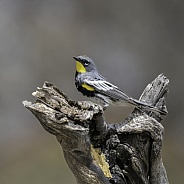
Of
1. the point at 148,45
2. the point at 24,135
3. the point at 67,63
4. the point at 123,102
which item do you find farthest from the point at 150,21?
the point at 123,102

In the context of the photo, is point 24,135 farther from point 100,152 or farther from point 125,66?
point 100,152

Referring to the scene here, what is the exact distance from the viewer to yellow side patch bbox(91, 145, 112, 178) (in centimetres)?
188

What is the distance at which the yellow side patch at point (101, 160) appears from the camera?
188cm

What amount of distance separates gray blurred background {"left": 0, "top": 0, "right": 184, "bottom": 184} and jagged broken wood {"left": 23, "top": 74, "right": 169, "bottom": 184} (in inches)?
73.3

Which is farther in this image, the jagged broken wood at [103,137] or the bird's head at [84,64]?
the bird's head at [84,64]

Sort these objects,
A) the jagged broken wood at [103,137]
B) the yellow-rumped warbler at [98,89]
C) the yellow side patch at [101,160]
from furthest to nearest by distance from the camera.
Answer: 1. the yellow-rumped warbler at [98,89]
2. the yellow side patch at [101,160]
3. the jagged broken wood at [103,137]

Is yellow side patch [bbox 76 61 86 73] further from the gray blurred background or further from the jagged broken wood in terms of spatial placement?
the gray blurred background

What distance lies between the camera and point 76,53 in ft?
13.7

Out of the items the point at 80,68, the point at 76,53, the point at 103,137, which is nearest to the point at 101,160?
the point at 103,137

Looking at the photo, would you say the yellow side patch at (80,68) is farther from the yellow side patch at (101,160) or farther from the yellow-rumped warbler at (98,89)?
the yellow side patch at (101,160)

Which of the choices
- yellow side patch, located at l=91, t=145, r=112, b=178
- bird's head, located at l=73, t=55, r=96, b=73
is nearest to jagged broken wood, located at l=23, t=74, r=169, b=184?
yellow side patch, located at l=91, t=145, r=112, b=178

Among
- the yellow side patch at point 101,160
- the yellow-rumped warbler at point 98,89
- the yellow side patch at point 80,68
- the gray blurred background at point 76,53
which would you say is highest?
the gray blurred background at point 76,53

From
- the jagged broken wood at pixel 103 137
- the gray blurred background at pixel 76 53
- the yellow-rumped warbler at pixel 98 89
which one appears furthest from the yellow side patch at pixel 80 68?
the gray blurred background at pixel 76 53

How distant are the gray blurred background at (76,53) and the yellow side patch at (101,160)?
6.40 ft
